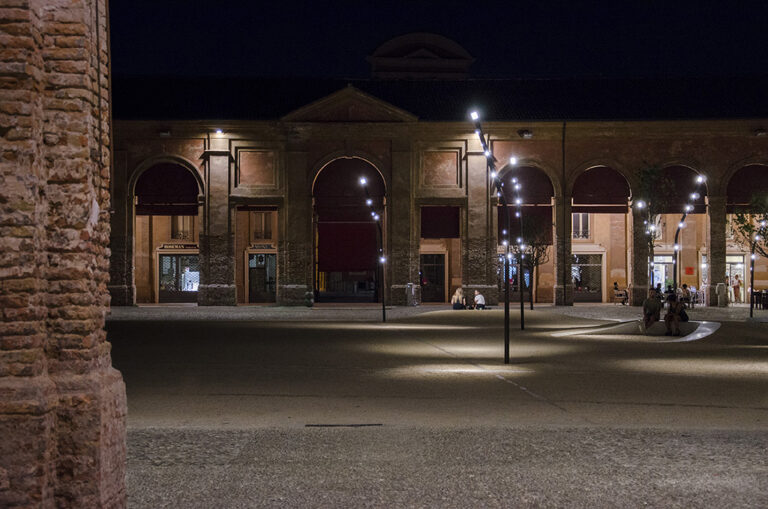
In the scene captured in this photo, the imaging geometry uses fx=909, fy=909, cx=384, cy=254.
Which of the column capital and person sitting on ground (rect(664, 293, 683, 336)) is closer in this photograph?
person sitting on ground (rect(664, 293, 683, 336))

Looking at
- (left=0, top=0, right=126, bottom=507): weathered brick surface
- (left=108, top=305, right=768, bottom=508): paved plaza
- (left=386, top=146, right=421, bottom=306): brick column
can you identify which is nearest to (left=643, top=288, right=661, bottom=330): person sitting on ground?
(left=108, top=305, right=768, bottom=508): paved plaza

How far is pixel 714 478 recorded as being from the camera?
768 centimetres

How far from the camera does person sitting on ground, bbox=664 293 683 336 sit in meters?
25.7

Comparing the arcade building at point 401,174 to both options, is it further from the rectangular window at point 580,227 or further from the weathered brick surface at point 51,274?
the weathered brick surface at point 51,274

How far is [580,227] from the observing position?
179 feet

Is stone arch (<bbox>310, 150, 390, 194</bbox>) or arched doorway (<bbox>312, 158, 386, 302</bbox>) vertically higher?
stone arch (<bbox>310, 150, 390, 194</bbox>)

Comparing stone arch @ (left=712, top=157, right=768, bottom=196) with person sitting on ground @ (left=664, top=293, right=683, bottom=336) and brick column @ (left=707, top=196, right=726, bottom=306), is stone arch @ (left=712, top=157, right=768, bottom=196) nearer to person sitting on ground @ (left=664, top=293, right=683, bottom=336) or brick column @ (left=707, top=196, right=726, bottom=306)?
brick column @ (left=707, top=196, right=726, bottom=306)

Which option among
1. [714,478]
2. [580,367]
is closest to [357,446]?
[714,478]

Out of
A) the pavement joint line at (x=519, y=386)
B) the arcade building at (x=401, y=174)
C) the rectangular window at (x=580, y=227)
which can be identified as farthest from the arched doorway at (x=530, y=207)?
the pavement joint line at (x=519, y=386)

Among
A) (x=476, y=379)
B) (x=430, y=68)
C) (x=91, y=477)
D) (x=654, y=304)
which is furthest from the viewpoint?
(x=430, y=68)

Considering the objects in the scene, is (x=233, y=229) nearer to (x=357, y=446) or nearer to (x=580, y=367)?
(x=580, y=367)

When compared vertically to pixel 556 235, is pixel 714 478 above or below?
below

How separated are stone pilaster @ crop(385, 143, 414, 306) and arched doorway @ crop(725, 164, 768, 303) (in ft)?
56.2

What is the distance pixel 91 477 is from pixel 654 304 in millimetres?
22436
